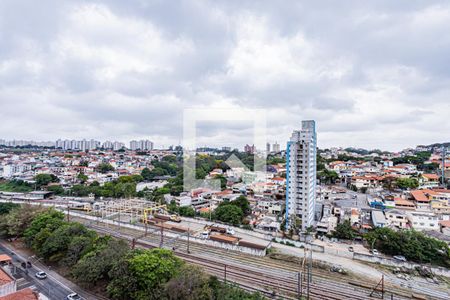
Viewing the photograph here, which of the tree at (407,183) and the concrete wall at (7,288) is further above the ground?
the tree at (407,183)

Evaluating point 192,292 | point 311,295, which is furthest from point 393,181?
point 192,292

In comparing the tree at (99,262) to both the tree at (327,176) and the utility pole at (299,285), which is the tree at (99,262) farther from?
the tree at (327,176)

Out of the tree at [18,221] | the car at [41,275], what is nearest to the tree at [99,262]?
the car at [41,275]

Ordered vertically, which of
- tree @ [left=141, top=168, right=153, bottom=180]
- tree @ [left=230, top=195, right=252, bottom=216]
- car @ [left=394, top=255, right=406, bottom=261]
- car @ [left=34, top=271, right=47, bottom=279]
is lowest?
car @ [left=34, top=271, right=47, bottom=279]

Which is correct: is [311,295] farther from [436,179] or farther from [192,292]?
[436,179]

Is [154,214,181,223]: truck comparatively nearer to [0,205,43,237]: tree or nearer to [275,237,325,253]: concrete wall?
[275,237,325,253]: concrete wall

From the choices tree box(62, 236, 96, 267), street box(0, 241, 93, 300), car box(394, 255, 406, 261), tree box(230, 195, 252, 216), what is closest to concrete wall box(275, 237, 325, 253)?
car box(394, 255, 406, 261)

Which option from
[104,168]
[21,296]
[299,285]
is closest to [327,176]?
[299,285]
